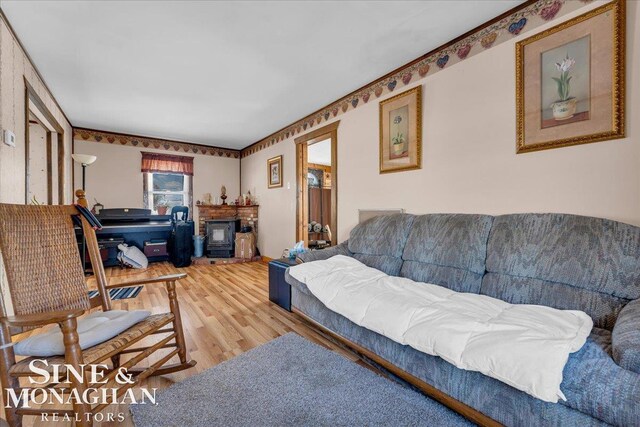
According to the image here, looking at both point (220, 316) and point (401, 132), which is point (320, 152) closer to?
point (401, 132)

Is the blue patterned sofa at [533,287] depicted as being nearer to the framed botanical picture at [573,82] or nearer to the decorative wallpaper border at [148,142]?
the framed botanical picture at [573,82]

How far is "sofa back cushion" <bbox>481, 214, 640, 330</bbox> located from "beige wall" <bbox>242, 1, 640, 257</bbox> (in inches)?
9.2

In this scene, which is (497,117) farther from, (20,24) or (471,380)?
(20,24)

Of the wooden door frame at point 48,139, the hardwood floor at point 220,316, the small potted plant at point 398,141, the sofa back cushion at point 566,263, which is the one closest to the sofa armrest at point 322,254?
the hardwood floor at point 220,316

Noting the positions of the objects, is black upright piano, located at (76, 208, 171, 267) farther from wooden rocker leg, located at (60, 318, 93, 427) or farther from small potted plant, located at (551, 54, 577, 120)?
small potted plant, located at (551, 54, 577, 120)

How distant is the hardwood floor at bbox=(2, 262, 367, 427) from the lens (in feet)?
6.37

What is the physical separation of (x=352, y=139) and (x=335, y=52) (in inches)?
44.0

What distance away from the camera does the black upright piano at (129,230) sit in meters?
4.66

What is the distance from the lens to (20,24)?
6.88 feet

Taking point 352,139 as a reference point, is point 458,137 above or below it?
below

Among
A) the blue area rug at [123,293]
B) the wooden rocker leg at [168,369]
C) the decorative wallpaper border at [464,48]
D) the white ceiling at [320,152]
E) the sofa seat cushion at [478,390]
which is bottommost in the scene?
the blue area rug at [123,293]

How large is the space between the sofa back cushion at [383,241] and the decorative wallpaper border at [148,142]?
14.9 feet

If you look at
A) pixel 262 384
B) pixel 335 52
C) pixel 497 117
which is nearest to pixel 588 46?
pixel 497 117

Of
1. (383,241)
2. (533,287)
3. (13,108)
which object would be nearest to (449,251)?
(533,287)
